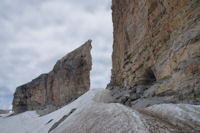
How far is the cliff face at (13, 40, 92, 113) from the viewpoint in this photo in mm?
29234

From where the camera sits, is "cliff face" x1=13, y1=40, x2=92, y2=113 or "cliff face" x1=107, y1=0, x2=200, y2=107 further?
"cliff face" x1=13, y1=40, x2=92, y2=113

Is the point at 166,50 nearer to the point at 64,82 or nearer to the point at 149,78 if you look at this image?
the point at 149,78

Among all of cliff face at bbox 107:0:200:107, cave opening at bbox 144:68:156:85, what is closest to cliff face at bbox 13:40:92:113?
cliff face at bbox 107:0:200:107

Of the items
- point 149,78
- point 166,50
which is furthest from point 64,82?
point 166,50

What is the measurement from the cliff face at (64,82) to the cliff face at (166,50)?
20628 millimetres

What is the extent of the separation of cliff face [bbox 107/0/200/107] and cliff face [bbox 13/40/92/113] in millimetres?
20628

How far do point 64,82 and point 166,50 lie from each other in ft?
97.1

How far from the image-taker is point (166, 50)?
5.81m

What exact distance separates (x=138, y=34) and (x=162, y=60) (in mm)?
3905

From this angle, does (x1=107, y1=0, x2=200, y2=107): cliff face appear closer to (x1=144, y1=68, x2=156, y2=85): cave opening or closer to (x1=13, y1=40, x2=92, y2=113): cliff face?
(x1=144, y1=68, x2=156, y2=85): cave opening

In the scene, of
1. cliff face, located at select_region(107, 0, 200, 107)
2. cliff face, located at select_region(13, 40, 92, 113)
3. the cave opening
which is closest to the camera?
cliff face, located at select_region(107, 0, 200, 107)

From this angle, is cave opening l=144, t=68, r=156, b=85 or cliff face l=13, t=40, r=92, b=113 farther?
cliff face l=13, t=40, r=92, b=113

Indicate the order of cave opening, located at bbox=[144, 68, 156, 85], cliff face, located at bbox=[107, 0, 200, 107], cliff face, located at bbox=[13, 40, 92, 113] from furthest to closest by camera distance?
cliff face, located at bbox=[13, 40, 92, 113]
cave opening, located at bbox=[144, 68, 156, 85]
cliff face, located at bbox=[107, 0, 200, 107]

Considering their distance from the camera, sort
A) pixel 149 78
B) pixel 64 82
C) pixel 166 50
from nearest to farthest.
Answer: pixel 166 50, pixel 149 78, pixel 64 82
